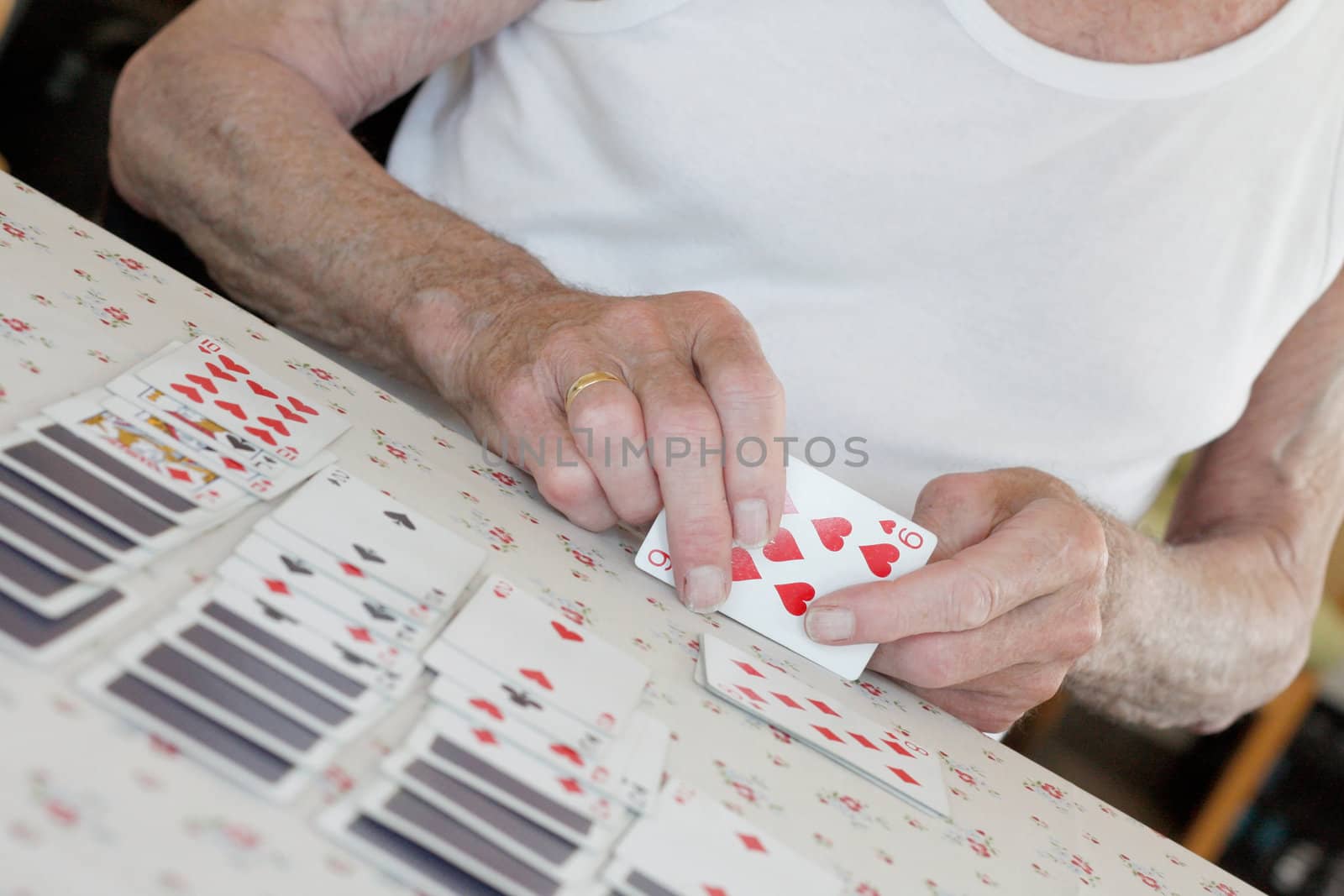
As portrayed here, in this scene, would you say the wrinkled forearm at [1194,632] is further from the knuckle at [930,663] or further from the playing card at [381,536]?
the playing card at [381,536]

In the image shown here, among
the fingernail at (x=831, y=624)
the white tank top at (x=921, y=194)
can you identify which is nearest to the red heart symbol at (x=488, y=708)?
the fingernail at (x=831, y=624)

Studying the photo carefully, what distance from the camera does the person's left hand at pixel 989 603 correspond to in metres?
0.87

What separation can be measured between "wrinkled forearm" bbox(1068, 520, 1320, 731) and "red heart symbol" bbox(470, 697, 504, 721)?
73 cm

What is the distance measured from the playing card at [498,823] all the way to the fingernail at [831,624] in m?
0.37

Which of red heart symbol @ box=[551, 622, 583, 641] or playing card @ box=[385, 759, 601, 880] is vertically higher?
red heart symbol @ box=[551, 622, 583, 641]

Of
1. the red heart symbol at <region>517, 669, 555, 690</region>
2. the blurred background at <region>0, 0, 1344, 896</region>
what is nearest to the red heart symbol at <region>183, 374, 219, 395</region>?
the red heart symbol at <region>517, 669, 555, 690</region>

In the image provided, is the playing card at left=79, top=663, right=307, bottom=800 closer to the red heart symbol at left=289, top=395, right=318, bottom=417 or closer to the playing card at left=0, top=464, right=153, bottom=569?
the playing card at left=0, top=464, right=153, bottom=569

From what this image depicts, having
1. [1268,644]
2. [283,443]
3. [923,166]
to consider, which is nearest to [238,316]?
[283,443]

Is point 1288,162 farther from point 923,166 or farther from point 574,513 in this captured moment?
point 574,513

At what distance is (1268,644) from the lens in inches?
56.2

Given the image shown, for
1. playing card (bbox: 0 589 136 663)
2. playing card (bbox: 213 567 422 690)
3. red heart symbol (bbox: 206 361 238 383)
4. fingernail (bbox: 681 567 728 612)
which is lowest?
playing card (bbox: 0 589 136 663)

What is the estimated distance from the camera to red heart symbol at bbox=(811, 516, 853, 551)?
903 mm

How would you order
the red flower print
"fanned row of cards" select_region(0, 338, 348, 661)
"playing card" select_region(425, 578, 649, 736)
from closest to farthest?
the red flower print
"fanned row of cards" select_region(0, 338, 348, 661)
"playing card" select_region(425, 578, 649, 736)

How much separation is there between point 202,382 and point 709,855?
18.1 inches
